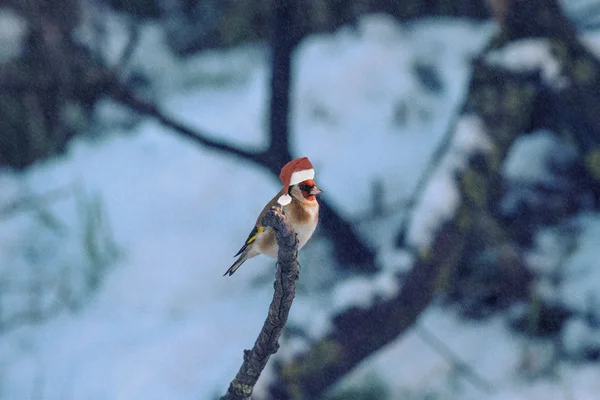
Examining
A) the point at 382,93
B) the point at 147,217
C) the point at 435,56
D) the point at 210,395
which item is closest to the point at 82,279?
the point at 147,217

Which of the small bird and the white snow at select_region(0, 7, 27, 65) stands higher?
the white snow at select_region(0, 7, 27, 65)

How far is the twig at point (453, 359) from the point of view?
107cm

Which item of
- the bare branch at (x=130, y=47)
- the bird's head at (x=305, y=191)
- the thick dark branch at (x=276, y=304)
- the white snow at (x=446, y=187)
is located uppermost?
the bare branch at (x=130, y=47)

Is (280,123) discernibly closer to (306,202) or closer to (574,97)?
(574,97)

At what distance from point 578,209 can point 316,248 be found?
421 mm

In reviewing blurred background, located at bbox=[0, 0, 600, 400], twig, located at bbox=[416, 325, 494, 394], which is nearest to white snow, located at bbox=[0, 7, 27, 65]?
blurred background, located at bbox=[0, 0, 600, 400]

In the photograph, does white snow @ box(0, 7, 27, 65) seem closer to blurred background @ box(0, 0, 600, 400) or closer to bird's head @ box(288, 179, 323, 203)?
blurred background @ box(0, 0, 600, 400)

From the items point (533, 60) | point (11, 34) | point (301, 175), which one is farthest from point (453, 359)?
point (11, 34)

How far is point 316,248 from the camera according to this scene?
1.13 meters

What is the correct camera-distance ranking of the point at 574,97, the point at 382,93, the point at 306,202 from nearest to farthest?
the point at 306,202 < the point at 574,97 < the point at 382,93

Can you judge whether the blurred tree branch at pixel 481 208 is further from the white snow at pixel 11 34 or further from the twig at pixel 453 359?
the white snow at pixel 11 34

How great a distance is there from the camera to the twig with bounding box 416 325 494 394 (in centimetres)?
107

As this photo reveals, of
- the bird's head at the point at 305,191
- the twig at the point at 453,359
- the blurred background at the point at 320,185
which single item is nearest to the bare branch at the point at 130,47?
the blurred background at the point at 320,185

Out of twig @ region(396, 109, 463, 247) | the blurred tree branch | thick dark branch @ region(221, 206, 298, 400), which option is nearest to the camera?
thick dark branch @ region(221, 206, 298, 400)
